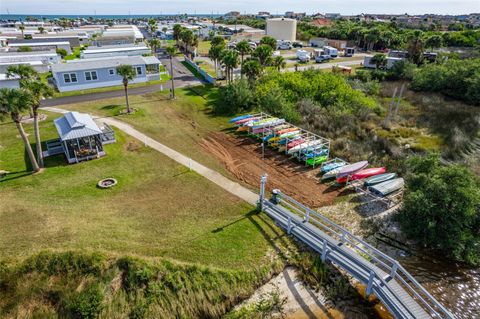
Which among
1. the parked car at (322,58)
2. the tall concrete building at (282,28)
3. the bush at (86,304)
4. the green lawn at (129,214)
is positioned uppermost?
the tall concrete building at (282,28)

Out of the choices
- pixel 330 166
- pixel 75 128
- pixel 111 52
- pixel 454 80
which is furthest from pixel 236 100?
pixel 111 52

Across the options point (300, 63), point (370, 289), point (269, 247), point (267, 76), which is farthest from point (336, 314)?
point (300, 63)

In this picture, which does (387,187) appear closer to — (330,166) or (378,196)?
(378,196)

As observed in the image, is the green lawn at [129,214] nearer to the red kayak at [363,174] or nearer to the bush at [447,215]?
the red kayak at [363,174]

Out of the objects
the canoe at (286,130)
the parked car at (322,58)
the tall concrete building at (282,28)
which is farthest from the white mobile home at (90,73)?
the tall concrete building at (282,28)

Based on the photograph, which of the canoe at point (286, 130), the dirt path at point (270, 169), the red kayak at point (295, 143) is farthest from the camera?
the canoe at point (286, 130)

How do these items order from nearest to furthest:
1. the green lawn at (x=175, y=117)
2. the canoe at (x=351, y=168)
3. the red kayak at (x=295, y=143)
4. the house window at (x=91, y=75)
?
the canoe at (x=351, y=168), the red kayak at (x=295, y=143), the green lawn at (x=175, y=117), the house window at (x=91, y=75)

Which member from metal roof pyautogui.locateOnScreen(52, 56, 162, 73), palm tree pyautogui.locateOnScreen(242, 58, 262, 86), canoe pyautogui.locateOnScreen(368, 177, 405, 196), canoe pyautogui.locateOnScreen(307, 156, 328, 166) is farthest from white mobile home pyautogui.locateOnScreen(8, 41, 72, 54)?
canoe pyautogui.locateOnScreen(368, 177, 405, 196)

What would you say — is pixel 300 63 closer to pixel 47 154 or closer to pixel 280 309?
pixel 47 154
